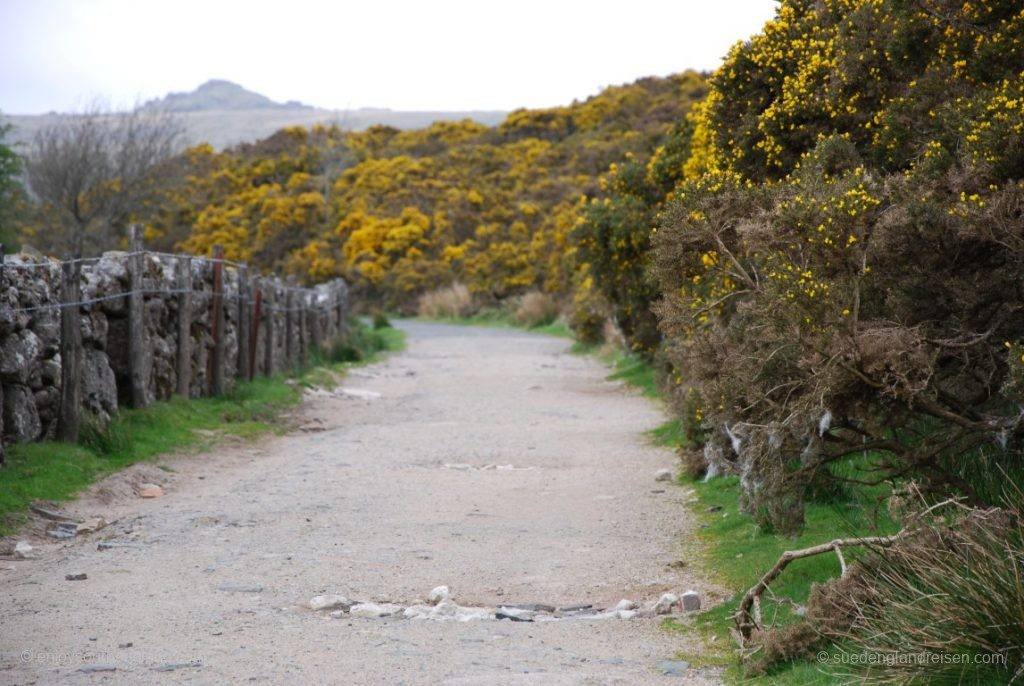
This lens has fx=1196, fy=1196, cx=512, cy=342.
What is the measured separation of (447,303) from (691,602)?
4573 cm

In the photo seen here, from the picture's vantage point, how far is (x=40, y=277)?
11.8 meters

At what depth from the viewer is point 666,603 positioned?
7.39m

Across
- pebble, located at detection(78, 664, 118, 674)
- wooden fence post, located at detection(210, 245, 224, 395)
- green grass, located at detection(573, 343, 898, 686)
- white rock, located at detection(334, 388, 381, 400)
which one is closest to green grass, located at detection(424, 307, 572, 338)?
white rock, located at detection(334, 388, 381, 400)

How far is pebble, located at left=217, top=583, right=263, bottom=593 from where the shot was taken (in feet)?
25.2

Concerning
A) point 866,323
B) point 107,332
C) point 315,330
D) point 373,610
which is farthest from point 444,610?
point 315,330

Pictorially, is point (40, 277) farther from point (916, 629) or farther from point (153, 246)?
point (153, 246)

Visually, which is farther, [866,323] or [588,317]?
→ [588,317]

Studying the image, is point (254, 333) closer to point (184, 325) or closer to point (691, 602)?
point (184, 325)

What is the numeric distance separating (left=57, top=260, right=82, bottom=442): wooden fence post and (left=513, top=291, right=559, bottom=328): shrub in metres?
31.9

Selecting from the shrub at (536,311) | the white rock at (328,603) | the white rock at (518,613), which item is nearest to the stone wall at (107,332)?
the white rock at (328,603)

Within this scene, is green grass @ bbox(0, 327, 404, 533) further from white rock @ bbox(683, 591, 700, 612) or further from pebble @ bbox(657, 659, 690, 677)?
pebble @ bbox(657, 659, 690, 677)

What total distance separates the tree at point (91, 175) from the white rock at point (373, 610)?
35.2 meters

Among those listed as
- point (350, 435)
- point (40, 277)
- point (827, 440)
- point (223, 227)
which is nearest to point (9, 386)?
point (40, 277)

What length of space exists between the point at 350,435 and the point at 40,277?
516 cm
